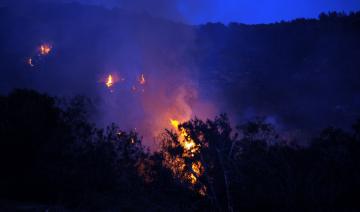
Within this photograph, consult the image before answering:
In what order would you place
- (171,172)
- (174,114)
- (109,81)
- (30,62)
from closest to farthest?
(171,172), (174,114), (109,81), (30,62)

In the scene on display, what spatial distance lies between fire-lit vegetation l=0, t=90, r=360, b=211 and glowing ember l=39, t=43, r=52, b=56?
42588 mm

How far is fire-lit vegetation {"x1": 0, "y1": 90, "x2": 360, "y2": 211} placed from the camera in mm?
14008

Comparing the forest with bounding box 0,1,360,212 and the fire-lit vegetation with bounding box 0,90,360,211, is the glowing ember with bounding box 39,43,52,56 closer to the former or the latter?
the forest with bounding box 0,1,360,212

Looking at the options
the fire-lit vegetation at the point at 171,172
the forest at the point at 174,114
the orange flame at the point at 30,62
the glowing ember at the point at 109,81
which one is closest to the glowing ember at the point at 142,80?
the forest at the point at 174,114

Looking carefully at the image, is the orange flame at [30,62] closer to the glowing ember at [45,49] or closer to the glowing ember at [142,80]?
the glowing ember at [45,49]

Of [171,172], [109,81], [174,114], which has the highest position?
[109,81]

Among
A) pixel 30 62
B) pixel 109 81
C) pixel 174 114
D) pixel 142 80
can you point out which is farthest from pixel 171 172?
pixel 30 62

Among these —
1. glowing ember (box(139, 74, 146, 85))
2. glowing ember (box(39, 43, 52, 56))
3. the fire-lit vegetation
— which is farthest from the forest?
glowing ember (box(39, 43, 52, 56))

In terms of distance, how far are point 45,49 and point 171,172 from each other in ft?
179

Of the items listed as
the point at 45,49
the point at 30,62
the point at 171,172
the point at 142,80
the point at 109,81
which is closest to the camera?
the point at 171,172

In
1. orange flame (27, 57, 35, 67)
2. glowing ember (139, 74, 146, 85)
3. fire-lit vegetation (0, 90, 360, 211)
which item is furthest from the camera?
orange flame (27, 57, 35, 67)

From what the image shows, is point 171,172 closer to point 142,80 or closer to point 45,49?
point 142,80

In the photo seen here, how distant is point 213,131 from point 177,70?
45.8 meters

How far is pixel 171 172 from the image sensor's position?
14633 millimetres
